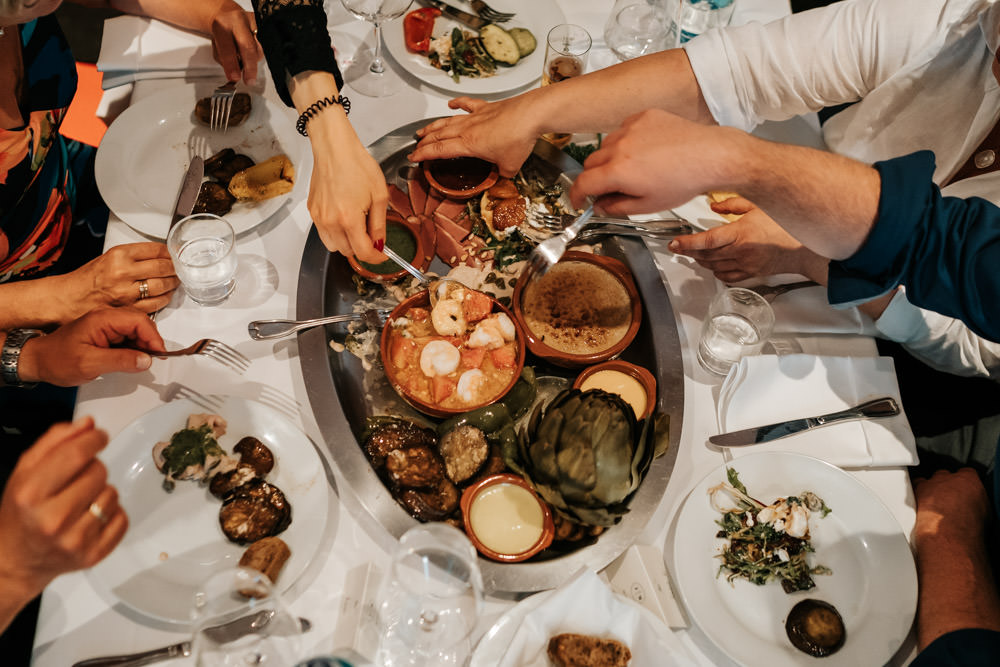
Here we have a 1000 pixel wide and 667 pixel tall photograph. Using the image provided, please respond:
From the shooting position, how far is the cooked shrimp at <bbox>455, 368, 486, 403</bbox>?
167 cm

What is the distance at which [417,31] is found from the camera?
221 centimetres

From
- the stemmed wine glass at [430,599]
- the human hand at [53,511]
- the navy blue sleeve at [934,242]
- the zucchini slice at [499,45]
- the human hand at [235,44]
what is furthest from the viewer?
the zucchini slice at [499,45]

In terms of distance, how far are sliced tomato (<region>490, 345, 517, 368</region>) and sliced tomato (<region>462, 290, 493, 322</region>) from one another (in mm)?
100

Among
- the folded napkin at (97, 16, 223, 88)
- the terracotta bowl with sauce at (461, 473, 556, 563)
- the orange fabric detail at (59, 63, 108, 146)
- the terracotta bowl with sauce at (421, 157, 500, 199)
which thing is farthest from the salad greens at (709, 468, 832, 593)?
the orange fabric detail at (59, 63, 108, 146)

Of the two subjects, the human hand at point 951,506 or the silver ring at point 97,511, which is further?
the human hand at point 951,506

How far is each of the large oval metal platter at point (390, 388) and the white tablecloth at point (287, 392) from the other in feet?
0.18

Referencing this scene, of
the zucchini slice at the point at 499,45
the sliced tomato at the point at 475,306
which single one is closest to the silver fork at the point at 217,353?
the sliced tomato at the point at 475,306

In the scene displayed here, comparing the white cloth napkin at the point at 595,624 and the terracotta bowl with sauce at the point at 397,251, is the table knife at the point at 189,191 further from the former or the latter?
the white cloth napkin at the point at 595,624

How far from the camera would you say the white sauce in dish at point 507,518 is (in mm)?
1491

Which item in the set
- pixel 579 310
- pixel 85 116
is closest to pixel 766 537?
pixel 579 310

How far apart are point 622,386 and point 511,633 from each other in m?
0.66

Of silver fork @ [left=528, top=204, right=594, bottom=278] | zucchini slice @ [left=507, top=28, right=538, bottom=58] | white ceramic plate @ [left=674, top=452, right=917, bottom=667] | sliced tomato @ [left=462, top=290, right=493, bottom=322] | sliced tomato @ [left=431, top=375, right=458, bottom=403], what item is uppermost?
zucchini slice @ [left=507, top=28, right=538, bottom=58]

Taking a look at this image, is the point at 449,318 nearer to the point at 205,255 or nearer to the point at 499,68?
the point at 205,255

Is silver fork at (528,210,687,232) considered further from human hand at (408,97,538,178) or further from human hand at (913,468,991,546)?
human hand at (913,468,991,546)
